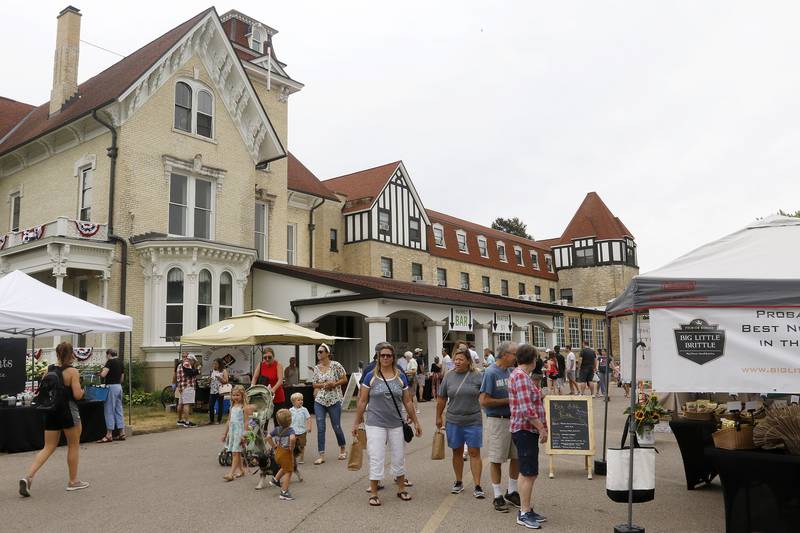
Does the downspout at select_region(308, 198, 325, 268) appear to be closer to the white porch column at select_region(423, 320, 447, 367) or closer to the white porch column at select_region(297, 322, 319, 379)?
the white porch column at select_region(297, 322, 319, 379)

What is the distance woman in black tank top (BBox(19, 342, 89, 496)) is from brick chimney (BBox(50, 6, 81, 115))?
19.6 meters

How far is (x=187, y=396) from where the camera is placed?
1528 centimetres

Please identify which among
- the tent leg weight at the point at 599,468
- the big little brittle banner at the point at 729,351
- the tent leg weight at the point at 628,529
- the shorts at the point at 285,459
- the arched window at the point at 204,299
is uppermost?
the arched window at the point at 204,299

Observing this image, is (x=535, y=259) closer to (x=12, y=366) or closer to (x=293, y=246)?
(x=293, y=246)

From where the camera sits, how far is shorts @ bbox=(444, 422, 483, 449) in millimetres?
7250

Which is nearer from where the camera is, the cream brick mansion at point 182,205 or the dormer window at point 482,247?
the cream brick mansion at point 182,205

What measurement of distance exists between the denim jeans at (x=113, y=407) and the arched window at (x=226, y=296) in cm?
903

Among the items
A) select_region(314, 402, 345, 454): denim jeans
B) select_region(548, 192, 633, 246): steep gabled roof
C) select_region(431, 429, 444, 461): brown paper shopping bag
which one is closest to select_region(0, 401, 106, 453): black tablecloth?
select_region(314, 402, 345, 454): denim jeans

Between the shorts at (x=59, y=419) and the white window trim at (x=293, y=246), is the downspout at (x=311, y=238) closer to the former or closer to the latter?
the white window trim at (x=293, y=246)

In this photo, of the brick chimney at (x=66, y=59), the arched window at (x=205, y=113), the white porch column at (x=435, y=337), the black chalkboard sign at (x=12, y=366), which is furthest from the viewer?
the white porch column at (x=435, y=337)

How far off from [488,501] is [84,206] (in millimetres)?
19215

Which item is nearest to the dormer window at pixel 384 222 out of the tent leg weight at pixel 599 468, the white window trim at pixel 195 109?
the white window trim at pixel 195 109

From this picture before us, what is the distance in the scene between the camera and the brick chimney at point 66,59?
930 inches

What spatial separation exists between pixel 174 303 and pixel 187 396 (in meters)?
6.12
